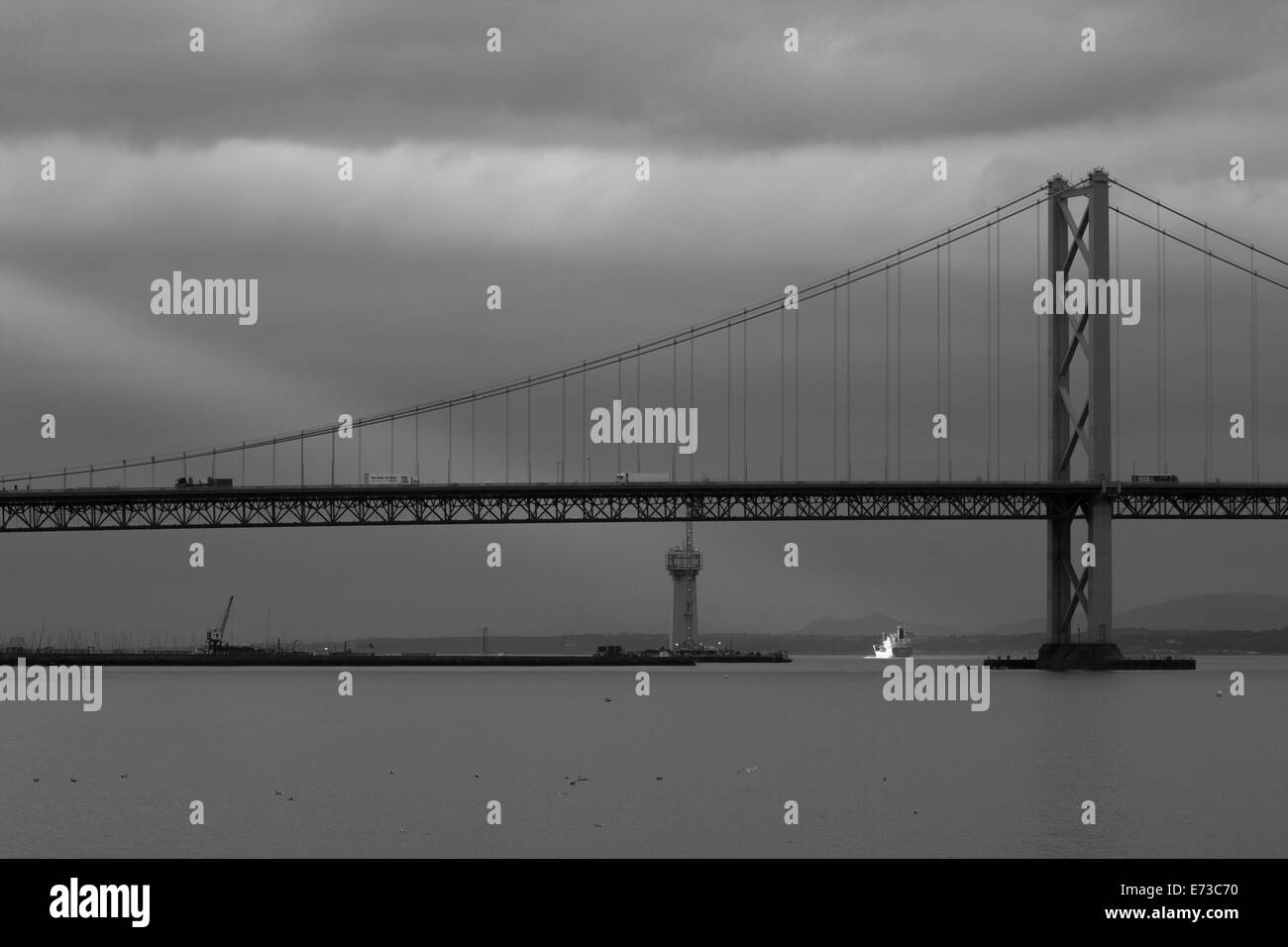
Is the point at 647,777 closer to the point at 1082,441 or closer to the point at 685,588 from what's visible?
the point at 1082,441

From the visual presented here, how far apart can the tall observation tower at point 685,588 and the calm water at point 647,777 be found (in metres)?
78.6

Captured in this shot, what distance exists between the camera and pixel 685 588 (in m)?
148

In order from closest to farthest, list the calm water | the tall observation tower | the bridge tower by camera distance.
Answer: the calm water, the bridge tower, the tall observation tower

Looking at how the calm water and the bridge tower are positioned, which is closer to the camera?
the calm water

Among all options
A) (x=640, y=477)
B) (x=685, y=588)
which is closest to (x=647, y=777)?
(x=640, y=477)

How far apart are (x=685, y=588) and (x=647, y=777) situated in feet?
363

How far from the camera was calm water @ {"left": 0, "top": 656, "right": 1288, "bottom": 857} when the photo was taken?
28859 mm

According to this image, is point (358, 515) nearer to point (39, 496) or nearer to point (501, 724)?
point (39, 496)

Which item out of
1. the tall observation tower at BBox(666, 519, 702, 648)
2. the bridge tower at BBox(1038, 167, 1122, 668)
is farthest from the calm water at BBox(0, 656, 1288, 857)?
the tall observation tower at BBox(666, 519, 702, 648)

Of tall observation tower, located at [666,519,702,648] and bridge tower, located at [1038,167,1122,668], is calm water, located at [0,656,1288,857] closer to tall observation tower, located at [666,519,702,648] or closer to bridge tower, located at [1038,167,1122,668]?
bridge tower, located at [1038,167,1122,668]

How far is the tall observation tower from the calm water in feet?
258

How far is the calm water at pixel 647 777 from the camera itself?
2886cm
